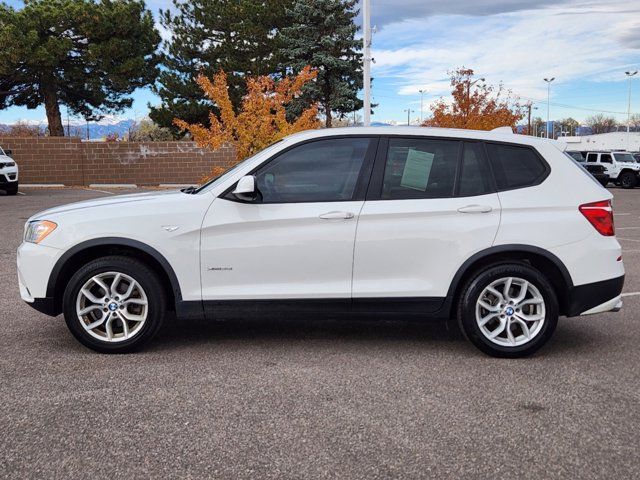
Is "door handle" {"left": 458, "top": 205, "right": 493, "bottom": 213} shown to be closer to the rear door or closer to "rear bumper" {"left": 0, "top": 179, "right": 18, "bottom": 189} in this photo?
the rear door

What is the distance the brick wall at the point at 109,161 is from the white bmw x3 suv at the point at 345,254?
27.6m

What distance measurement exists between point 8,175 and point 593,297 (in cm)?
2320

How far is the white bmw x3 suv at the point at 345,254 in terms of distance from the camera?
185 inches

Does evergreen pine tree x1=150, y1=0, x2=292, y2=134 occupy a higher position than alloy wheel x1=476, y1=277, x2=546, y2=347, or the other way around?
evergreen pine tree x1=150, y1=0, x2=292, y2=134

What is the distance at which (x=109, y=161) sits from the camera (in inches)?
1246

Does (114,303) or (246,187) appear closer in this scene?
(246,187)

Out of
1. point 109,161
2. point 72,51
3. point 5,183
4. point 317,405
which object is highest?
point 72,51

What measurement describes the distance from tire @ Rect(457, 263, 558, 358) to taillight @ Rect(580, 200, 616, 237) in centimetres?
54

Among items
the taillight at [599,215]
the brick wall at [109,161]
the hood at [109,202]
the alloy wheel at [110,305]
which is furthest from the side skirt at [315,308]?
the brick wall at [109,161]

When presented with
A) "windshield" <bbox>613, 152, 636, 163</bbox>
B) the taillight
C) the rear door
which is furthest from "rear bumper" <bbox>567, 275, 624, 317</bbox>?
"windshield" <bbox>613, 152, 636, 163</bbox>

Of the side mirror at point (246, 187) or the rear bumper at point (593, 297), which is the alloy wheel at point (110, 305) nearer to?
the side mirror at point (246, 187)

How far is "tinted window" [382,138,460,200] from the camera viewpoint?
4.82 metres

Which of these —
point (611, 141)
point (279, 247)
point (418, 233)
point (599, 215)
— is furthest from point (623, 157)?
point (611, 141)

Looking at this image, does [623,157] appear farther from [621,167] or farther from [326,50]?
[326,50]
